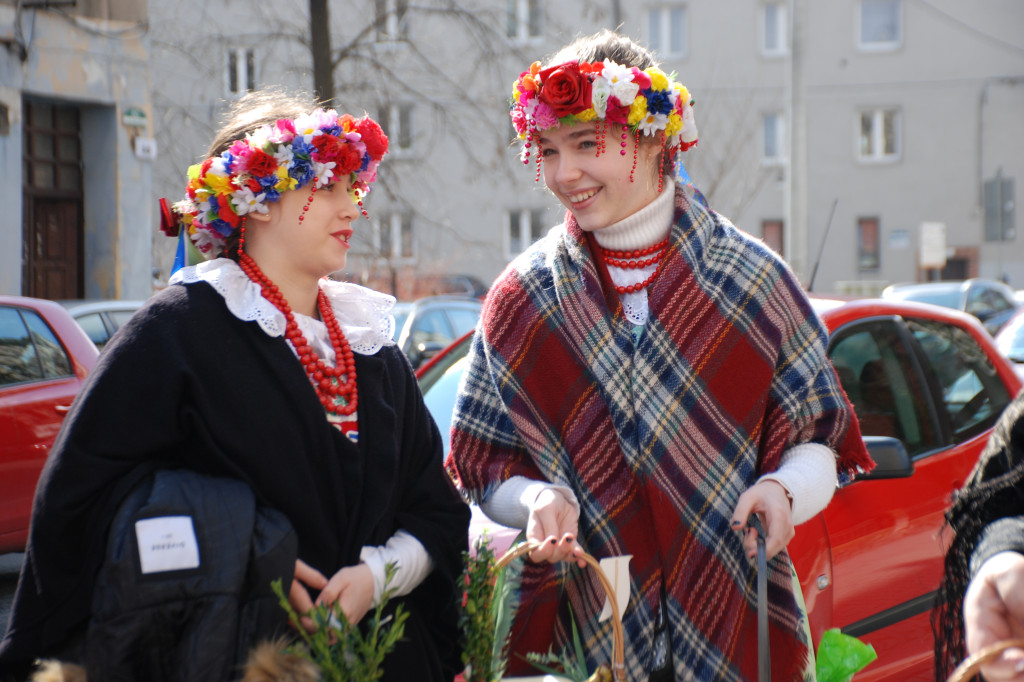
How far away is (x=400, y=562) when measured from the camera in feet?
7.38

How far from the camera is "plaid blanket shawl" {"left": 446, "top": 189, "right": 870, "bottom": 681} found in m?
2.44

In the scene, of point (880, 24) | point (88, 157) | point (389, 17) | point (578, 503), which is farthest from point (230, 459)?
Answer: point (880, 24)

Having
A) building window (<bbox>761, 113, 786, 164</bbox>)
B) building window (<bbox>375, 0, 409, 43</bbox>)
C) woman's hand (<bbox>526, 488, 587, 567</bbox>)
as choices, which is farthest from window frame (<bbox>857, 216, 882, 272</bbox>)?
woman's hand (<bbox>526, 488, 587, 567</bbox>)

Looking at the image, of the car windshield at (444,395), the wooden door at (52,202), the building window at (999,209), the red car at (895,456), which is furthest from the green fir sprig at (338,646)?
the building window at (999,209)

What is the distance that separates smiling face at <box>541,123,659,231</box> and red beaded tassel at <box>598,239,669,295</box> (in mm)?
85

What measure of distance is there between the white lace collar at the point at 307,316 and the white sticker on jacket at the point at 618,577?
2.22 ft

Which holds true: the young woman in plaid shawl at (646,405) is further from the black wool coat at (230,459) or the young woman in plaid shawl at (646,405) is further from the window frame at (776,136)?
the window frame at (776,136)

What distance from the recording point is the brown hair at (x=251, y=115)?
2.42 meters

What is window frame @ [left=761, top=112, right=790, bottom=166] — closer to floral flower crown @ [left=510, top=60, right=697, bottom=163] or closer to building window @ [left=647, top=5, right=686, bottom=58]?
building window @ [left=647, top=5, right=686, bottom=58]

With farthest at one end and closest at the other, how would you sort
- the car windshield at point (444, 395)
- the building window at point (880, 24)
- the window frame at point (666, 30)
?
the building window at point (880, 24) < the window frame at point (666, 30) < the car windshield at point (444, 395)

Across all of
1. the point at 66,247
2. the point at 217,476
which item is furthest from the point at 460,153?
the point at 217,476

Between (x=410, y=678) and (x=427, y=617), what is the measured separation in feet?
0.49

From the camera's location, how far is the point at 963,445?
161 inches

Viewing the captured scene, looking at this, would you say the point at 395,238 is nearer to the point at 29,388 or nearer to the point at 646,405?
the point at 29,388
